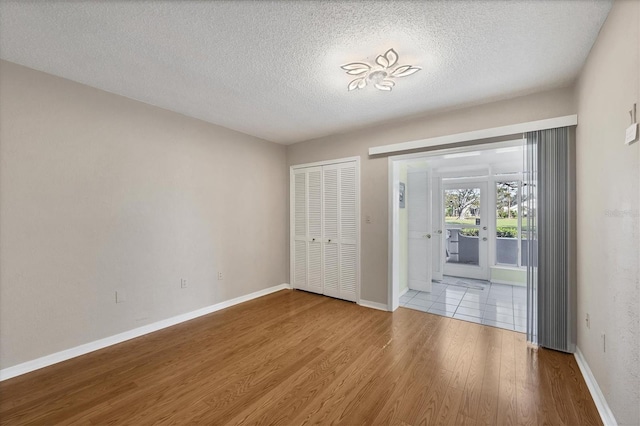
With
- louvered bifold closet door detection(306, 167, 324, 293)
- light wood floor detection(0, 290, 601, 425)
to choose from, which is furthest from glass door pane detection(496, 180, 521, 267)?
louvered bifold closet door detection(306, 167, 324, 293)

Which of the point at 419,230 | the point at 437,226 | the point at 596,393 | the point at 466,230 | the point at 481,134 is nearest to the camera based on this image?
the point at 596,393

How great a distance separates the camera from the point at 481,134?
299 centimetres

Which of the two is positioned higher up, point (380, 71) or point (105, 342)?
point (380, 71)

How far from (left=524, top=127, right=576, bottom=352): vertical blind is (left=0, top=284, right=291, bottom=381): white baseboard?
3727mm

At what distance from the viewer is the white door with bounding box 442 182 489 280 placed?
5.59m

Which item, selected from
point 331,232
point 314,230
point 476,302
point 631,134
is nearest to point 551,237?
point 631,134

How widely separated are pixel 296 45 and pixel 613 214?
2404mm

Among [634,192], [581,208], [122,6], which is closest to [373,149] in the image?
[581,208]

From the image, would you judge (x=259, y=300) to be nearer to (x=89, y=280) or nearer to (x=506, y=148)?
(x=89, y=280)

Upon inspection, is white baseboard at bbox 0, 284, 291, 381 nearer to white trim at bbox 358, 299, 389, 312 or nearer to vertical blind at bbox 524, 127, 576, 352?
white trim at bbox 358, 299, 389, 312

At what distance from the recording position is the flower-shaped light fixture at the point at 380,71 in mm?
2178

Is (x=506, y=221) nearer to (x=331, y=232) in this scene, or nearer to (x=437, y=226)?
(x=437, y=226)

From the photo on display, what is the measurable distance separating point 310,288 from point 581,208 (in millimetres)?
3622

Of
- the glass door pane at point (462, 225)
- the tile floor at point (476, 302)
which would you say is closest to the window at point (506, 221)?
the glass door pane at point (462, 225)
